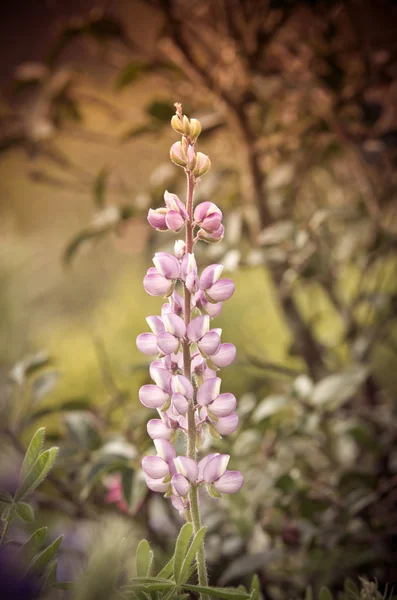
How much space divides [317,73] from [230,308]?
34.6 inches

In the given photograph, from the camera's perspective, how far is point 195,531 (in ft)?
0.85

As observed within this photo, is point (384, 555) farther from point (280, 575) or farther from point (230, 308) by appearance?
point (230, 308)

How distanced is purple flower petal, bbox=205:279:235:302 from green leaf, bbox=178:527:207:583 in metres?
0.11

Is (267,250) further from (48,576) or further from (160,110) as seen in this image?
(48,576)

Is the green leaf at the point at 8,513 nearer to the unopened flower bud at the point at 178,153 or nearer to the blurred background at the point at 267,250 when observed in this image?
the blurred background at the point at 267,250

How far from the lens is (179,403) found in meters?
0.26

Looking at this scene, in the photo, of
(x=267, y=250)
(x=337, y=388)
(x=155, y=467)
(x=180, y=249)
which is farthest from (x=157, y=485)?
(x=267, y=250)

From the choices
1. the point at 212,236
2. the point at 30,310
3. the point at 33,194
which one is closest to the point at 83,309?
the point at 30,310

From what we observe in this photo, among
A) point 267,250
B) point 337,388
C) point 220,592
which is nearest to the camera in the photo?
point 220,592

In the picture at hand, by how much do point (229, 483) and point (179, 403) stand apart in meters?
0.05

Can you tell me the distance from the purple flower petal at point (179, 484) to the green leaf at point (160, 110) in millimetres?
540

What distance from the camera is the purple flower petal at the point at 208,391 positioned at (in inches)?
10.8

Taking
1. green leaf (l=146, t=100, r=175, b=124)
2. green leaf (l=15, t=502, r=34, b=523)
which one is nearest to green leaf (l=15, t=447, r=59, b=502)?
green leaf (l=15, t=502, r=34, b=523)

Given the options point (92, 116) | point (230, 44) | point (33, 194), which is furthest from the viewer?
point (33, 194)
